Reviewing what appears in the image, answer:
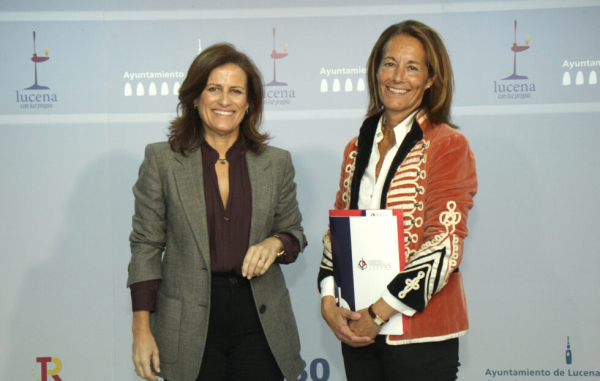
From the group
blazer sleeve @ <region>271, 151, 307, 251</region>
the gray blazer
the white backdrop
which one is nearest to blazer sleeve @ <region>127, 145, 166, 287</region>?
the gray blazer

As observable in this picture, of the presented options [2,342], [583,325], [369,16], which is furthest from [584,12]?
[2,342]

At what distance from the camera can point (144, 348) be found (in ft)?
5.50

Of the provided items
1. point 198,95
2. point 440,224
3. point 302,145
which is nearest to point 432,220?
point 440,224

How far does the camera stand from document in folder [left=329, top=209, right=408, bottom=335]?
1.55 metres

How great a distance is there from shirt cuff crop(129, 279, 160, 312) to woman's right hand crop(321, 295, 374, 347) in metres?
0.56

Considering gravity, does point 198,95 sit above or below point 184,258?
above

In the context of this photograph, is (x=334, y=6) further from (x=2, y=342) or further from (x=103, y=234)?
(x=2, y=342)

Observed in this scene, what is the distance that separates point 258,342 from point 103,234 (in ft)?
5.88

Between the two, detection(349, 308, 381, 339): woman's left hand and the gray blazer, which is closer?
detection(349, 308, 381, 339): woman's left hand

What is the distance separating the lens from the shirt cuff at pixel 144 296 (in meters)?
1.68

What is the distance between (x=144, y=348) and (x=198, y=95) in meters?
0.86

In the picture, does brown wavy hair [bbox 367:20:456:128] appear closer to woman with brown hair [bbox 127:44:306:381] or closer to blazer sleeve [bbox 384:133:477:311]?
blazer sleeve [bbox 384:133:477:311]

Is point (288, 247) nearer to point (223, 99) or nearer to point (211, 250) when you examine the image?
point (211, 250)

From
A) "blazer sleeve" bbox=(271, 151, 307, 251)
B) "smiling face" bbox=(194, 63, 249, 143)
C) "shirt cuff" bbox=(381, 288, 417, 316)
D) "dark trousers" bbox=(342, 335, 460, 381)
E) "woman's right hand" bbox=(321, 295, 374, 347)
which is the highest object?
"smiling face" bbox=(194, 63, 249, 143)
